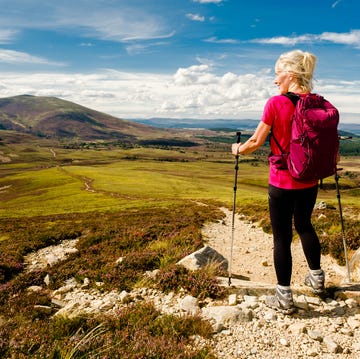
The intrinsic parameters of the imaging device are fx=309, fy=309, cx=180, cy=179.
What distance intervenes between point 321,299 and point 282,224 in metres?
2.30

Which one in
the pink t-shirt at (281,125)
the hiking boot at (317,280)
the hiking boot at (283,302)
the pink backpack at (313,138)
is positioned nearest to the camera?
the pink backpack at (313,138)

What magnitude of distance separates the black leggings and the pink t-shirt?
0.15 metres

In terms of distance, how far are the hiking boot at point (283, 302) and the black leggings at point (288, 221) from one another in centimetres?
18

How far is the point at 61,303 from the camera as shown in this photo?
27.9 ft

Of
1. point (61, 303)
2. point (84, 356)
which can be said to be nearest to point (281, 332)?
point (84, 356)

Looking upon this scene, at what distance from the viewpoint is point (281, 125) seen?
19.9 feet

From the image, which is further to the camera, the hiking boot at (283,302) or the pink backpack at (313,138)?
the hiking boot at (283,302)

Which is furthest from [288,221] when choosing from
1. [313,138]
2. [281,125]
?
[281,125]

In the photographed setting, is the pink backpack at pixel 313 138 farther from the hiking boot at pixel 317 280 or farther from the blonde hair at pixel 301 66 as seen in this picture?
the hiking boot at pixel 317 280

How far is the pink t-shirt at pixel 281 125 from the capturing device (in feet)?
19.7

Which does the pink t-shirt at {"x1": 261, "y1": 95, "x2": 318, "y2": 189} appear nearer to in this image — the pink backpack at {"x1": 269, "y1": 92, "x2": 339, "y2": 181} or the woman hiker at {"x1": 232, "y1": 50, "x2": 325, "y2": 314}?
the woman hiker at {"x1": 232, "y1": 50, "x2": 325, "y2": 314}

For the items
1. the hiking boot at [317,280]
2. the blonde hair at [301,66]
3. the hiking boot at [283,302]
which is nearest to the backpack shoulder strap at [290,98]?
the blonde hair at [301,66]

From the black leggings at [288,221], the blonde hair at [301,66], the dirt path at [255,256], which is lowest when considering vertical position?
the dirt path at [255,256]

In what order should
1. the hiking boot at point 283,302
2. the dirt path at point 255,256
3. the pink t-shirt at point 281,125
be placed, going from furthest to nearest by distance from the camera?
the dirt path at point 255,256, the hiking boot at point 283,302, the pink t-shirt at point 281,125
